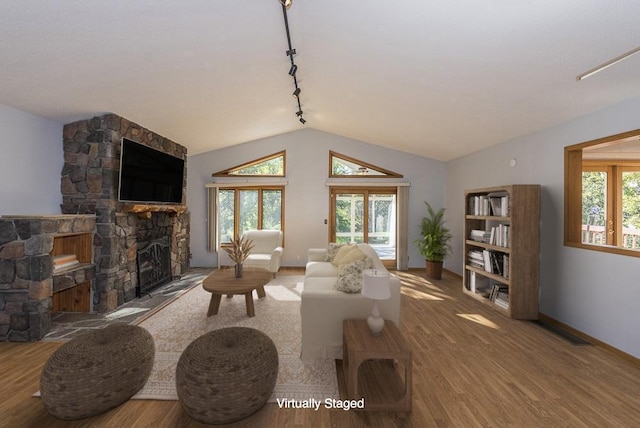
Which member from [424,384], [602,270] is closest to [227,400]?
[424,384]

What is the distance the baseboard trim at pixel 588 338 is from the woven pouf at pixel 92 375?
4312mm

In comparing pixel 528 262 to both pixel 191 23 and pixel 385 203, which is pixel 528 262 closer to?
pixel 385 203

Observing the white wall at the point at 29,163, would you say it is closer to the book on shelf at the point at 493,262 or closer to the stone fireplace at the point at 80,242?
the stone fireplace at the point at 80,242

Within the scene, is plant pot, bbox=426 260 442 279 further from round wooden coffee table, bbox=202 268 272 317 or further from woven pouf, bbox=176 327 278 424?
woven pouf, bbox=176 327 278 424

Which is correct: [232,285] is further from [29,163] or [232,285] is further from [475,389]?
[29,163]

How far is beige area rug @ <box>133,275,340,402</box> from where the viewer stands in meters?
2.15

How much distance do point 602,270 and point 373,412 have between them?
2886mm

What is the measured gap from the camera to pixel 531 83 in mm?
2717

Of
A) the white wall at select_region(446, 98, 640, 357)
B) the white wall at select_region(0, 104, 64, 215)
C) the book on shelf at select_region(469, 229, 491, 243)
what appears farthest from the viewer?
the book on shelf at select_region(469, 229, 491, 243)

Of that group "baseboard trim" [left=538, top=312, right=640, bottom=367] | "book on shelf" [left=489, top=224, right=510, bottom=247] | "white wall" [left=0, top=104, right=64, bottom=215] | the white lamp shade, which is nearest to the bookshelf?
"book on shelf" [left=489, top=224, right=510, bottom=247]

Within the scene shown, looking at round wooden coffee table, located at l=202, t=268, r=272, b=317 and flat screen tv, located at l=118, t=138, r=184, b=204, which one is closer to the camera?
round wooden coffee table, located at l=202, t=268, r=272, b=317

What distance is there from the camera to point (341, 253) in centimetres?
455

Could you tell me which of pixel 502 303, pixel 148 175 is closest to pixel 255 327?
pixel 148 175

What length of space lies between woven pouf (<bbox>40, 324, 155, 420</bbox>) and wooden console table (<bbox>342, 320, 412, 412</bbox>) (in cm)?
157
